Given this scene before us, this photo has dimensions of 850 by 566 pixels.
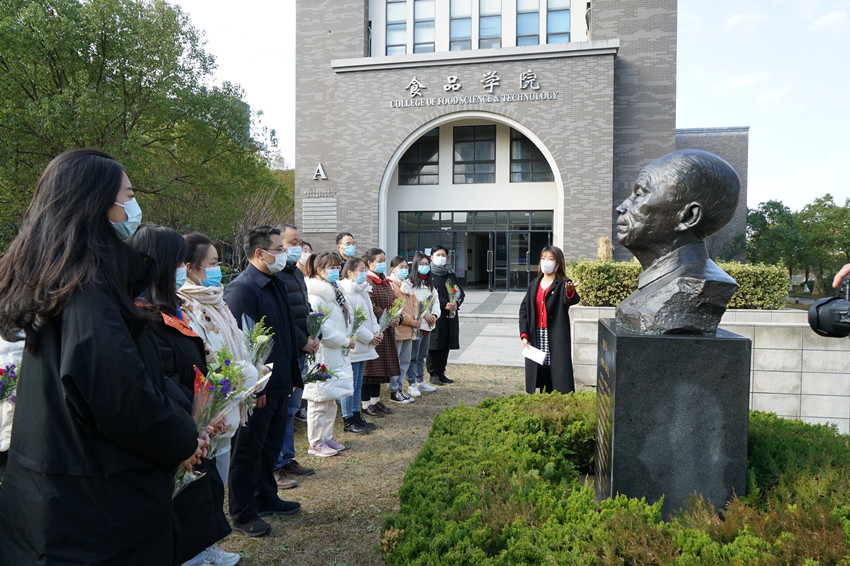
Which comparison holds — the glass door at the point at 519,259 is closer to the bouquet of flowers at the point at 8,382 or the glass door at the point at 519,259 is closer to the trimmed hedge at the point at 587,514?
the trimmed hedge at the point at 587,514

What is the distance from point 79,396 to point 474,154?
68.8 feet

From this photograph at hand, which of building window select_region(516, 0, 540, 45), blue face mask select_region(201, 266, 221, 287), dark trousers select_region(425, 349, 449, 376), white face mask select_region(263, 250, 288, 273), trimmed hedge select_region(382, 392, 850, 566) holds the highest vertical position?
building window select_region(516, 0, 540, 45)

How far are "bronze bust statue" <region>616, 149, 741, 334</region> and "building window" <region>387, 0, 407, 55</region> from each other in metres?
Answer: 20.2

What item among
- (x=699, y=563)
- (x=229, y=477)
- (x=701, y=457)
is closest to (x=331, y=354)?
(x=229, y=477)

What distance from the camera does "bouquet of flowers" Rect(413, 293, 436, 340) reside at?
7.15m

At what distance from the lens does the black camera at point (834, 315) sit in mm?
2053

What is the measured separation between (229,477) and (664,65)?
65.5 feet

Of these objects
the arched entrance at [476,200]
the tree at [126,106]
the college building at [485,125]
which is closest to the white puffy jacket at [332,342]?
the tree at [126,106]

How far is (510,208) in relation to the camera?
842 inches

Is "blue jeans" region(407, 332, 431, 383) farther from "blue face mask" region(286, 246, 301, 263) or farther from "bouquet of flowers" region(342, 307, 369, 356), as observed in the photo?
"blue face mask" region(286, 246, 301, 263)

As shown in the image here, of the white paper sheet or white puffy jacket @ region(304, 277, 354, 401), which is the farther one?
the white paper sheet

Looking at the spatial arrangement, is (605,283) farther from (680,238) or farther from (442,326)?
(680,238)

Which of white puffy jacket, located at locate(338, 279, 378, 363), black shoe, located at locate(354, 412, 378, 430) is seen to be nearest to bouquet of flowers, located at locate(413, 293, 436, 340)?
white puffy jacket, located at locate(338, 279, 378, 363)

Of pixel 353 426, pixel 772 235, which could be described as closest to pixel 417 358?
pixel 353 426
